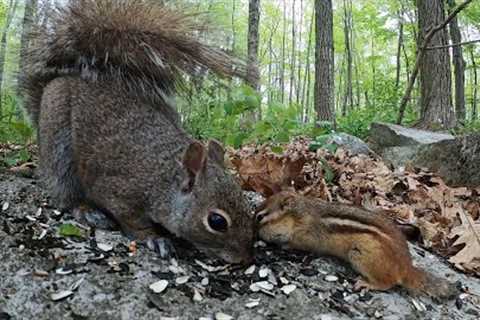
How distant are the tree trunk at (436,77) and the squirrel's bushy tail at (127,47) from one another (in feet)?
19.6

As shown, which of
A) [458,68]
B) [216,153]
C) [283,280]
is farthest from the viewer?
[458,68]

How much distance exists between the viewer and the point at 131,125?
268cm

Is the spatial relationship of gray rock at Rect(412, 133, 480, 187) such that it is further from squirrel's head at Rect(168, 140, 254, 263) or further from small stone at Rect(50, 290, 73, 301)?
small stone at Rect(50, 290, 73, 301)

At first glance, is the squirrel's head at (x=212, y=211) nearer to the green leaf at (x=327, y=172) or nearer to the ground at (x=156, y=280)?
the ground at (x=156, y=280)

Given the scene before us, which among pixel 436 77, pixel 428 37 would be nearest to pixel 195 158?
pixel 428 37

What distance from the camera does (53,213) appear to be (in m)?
2.53

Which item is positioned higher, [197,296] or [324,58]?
[324,58]

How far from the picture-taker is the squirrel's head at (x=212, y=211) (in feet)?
7.18

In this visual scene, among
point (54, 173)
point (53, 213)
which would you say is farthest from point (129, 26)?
point (53, 213)

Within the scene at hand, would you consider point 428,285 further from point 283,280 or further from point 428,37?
point 428,37

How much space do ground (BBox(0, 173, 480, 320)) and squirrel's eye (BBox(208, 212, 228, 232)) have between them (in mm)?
163

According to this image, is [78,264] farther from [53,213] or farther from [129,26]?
[129,26]

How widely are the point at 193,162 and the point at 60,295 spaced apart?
817 millimetres

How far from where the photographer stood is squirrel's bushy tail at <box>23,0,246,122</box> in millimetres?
2854
